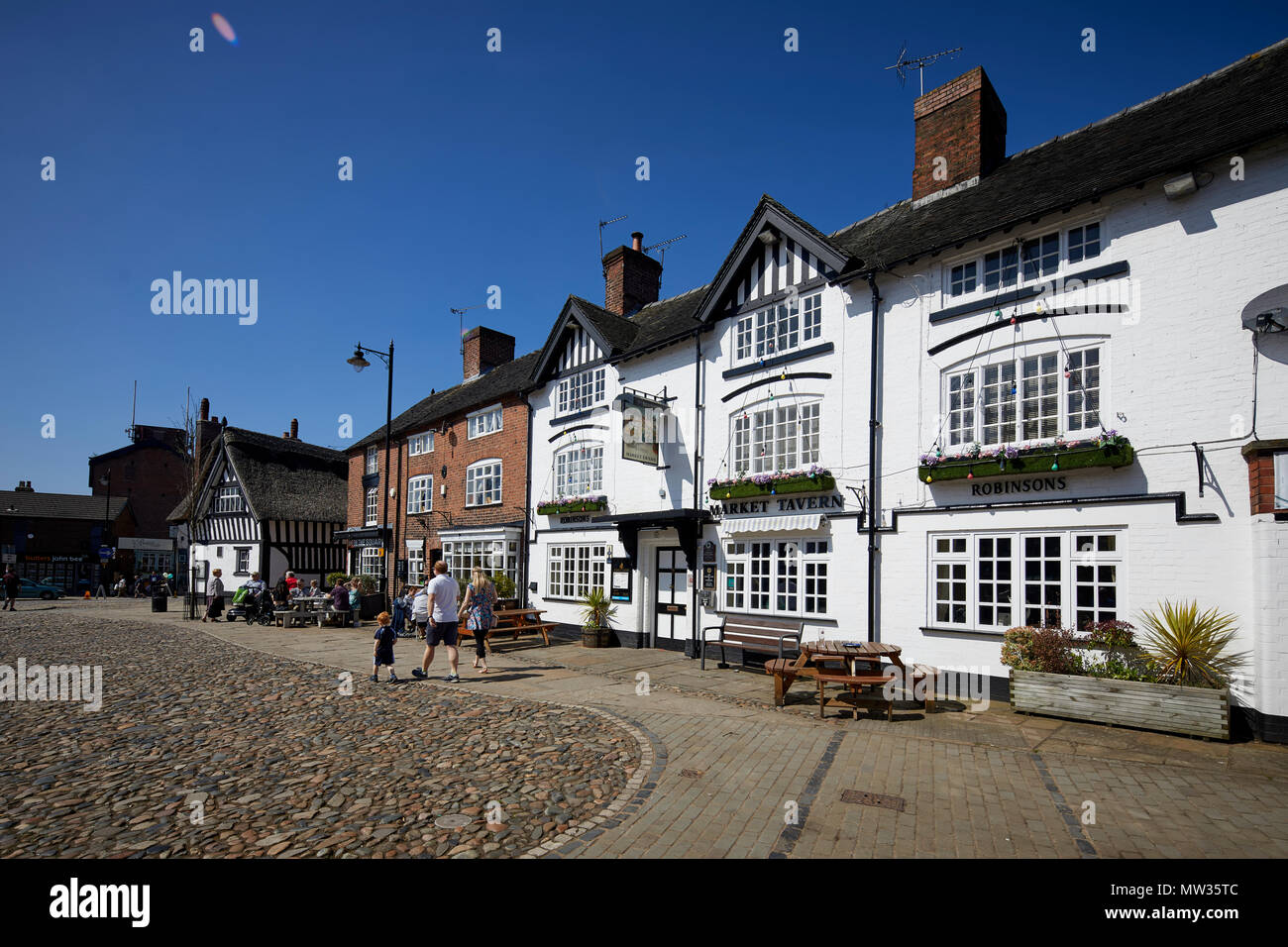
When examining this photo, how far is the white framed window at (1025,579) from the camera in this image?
31.3 ft

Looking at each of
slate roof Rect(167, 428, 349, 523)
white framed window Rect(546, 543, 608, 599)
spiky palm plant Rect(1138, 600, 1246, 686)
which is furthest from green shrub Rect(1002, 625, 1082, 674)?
slate roof Rect(167, 428, 349, 523)

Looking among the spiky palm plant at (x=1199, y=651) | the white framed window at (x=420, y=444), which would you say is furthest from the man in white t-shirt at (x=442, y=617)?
the white framed window at (x=420, y=444)

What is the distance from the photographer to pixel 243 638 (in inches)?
720

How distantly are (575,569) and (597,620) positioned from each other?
235cm

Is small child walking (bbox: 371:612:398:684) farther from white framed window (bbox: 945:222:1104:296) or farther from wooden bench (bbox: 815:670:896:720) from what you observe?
white framed window (bbox: 945:222:1104:296)

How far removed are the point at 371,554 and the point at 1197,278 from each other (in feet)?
95.6

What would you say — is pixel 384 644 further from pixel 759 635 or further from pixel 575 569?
pixel 575 569

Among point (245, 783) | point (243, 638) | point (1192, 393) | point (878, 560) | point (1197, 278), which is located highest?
point (1197, 278)

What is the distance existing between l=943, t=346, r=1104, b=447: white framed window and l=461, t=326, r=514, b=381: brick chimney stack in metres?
21.3

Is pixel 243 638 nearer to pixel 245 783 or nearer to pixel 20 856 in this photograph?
pixel 245 783

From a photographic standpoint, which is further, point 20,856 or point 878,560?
point 878,560

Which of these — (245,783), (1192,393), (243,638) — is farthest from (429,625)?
(1192,393)

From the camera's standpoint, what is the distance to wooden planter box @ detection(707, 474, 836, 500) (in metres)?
12.5

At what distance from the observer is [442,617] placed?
11.8m
